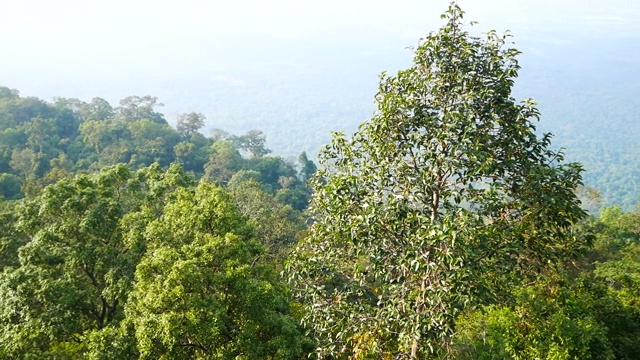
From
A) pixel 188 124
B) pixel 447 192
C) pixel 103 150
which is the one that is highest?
pixel 447 192

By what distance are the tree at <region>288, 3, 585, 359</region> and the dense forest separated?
0.02 meters

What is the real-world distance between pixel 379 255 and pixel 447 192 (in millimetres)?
1103

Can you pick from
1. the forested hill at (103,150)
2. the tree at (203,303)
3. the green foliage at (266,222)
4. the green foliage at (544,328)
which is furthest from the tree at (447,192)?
the forested hill at (103,150)

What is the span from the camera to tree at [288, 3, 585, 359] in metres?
5.19

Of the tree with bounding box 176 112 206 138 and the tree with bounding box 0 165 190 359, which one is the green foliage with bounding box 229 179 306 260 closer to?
the tree with bounding box 0 165 190 359

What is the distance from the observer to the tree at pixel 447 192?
5.19 m

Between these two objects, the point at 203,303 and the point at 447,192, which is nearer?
the point at 447,192

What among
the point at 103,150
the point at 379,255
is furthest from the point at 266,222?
the point at 103,150

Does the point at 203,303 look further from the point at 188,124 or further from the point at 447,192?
the point at 188,124

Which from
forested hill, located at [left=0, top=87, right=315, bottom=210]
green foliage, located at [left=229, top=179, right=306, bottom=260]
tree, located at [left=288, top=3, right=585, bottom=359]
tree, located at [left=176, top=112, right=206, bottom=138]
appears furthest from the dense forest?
tree, located at [left=176, top=112, right=206, bottom=138]

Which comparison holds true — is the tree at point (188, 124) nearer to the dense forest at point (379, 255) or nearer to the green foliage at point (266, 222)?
the green foliage at point (266, 222)

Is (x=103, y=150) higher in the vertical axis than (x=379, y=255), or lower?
lower

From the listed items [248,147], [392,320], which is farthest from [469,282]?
[248,147]

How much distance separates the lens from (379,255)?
18.9 feet
